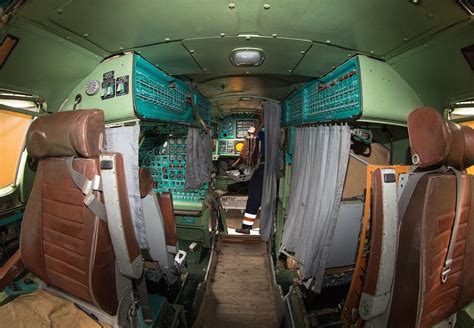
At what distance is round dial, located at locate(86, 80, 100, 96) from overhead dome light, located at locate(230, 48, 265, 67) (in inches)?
59.3

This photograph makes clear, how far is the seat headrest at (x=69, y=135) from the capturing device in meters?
1.44

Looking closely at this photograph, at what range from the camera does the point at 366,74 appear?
6.25 feet

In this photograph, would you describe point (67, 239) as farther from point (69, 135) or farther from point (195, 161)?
point (195, 161)

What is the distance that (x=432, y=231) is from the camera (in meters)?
1.32

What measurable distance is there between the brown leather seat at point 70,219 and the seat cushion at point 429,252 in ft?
6.66

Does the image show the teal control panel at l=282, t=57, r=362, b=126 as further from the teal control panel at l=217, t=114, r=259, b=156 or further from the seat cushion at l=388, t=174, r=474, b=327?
the teal control panel at l=217, t=114, r=259, b=156

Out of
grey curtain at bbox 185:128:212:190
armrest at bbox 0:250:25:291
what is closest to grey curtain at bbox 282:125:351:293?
grey curtain at bbox 185:128:212:190

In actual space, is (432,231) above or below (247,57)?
below

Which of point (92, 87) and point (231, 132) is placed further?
point (231, 132)

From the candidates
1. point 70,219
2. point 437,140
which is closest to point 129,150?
point 70,219

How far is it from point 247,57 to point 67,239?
7.58 feet

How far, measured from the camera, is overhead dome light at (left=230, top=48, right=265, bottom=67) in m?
1.98

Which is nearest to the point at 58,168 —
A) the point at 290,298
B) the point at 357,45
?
the point at 357,45

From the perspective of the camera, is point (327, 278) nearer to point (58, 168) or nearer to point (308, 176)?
point (308, 176)
